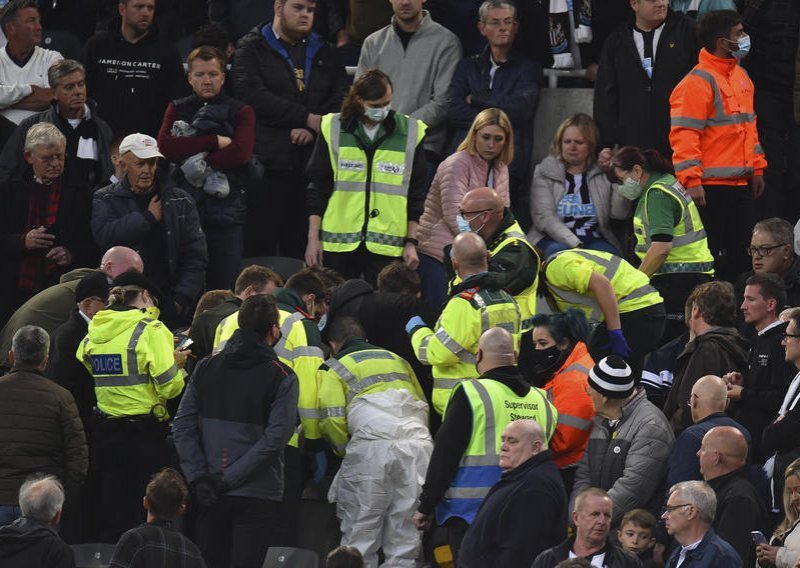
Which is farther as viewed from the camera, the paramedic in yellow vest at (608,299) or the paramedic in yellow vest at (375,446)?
the paramedic in yellow vest at (608,299)

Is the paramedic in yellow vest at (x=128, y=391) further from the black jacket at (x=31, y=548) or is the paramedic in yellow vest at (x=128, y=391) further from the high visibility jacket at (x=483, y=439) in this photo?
the high visibility jacket at (x=483, y=439)

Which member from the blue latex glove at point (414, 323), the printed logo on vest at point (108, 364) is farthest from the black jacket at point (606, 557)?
the printed logo on vest at point (108, 364)

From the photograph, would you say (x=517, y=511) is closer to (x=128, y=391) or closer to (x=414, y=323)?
(x=414, y=323)

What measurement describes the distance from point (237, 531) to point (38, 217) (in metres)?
3.70

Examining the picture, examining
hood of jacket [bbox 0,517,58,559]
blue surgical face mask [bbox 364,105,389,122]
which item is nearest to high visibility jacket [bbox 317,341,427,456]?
hood of jacket [bbox 0,517,58,559]

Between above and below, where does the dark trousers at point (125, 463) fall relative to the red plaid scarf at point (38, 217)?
below

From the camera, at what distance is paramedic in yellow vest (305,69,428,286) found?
45.6ft

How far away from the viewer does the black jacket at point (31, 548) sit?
10398mm

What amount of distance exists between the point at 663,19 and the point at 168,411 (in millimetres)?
5391

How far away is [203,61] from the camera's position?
14.2m

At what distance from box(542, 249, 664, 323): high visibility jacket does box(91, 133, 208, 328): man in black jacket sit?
260 cm

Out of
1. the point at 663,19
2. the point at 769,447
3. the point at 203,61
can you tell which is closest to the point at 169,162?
the point at 203,61

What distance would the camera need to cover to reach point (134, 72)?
15.3m

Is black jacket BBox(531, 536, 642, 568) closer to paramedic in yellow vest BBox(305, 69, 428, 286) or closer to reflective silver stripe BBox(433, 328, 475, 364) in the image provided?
reflective silver stripe BBox(433, 328, 475, 364)
